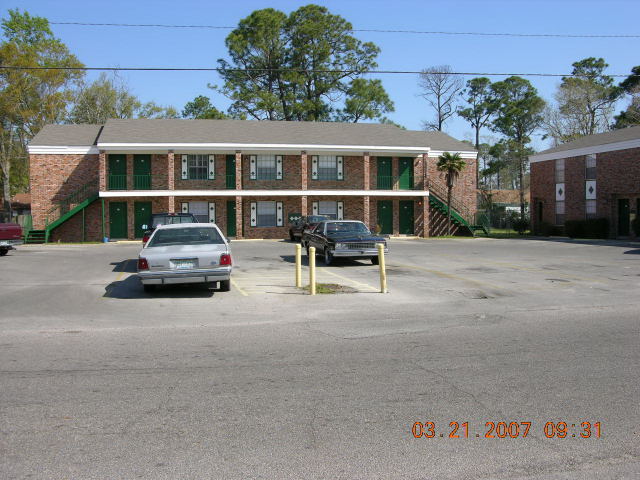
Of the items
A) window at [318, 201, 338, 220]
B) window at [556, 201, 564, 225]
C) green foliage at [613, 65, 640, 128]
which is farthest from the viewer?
green foliage at [613, 65, 640, 128]

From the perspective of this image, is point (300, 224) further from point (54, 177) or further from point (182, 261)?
point (182, 261)

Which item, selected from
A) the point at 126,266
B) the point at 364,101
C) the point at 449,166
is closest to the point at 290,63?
the point at 364,101

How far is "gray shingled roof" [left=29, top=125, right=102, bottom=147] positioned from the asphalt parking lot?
25.2m

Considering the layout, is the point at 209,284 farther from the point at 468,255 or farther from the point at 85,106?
the point at 85,106

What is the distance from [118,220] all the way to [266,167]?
31.4 ft

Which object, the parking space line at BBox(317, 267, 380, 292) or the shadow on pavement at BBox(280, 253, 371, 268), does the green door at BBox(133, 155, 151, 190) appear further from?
the parking space line at BBox(317, 267, 380, 292)

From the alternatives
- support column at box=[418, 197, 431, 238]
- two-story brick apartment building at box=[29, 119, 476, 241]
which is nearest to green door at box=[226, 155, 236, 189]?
two-story brick apartment building at box=[29, 119, 476, 241]

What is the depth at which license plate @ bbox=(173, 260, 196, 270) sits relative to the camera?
1198 centimetres

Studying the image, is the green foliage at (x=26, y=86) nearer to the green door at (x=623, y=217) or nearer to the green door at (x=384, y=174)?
the green door at (x=384, y=174)

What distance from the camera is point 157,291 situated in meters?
13.3

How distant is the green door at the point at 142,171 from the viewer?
35.5 meters

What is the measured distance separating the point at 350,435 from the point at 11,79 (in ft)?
173

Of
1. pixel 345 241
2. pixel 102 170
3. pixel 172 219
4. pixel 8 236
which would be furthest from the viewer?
pixel 102 170

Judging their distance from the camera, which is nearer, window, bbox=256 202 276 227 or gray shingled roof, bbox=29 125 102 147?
gray shingled roof, bbox=29 125 102 147
